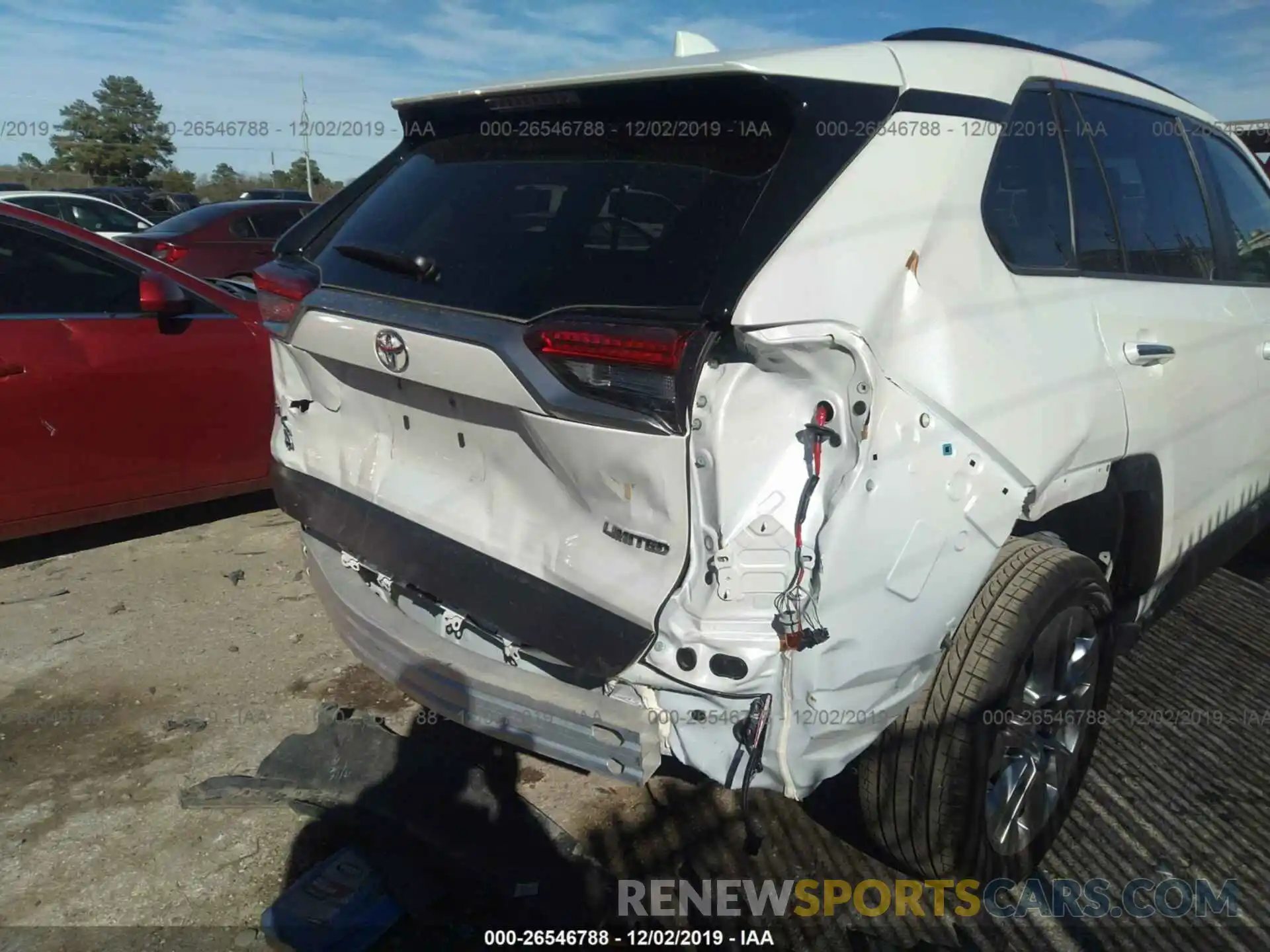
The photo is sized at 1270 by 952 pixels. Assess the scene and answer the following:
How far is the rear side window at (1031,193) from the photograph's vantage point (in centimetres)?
220

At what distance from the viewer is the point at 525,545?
2162 mm

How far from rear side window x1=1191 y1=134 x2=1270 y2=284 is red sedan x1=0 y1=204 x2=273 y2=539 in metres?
4.22

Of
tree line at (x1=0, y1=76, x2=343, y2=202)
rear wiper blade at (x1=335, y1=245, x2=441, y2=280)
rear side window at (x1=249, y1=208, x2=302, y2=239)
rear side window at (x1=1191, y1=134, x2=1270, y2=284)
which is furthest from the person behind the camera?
tree line at (x1=0, y1=76, x2=343, y2=202)

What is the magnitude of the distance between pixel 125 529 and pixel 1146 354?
478 cm

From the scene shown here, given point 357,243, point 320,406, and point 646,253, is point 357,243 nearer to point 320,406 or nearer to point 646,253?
point 320,406

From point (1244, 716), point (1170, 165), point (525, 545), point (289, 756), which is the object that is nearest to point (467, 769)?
point (289, 756)

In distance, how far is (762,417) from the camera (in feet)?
5.97

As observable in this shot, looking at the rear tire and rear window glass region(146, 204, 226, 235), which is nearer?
the rear tire

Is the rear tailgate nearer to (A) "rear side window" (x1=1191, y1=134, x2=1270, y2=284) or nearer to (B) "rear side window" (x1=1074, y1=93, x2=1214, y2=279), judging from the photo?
(B) "rear side window" (x1=1074, y1=93, x2=1214, y2=279)

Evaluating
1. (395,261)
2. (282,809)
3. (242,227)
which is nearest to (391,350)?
(395,261)

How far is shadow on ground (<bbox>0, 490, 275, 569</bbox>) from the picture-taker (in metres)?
4.68

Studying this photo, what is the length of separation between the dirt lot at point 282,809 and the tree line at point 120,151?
3961 cm

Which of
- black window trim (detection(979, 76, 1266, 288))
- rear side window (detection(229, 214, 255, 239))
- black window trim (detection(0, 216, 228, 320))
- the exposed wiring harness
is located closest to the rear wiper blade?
the exposed wiring harness

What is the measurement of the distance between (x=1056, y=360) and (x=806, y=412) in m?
0.79
